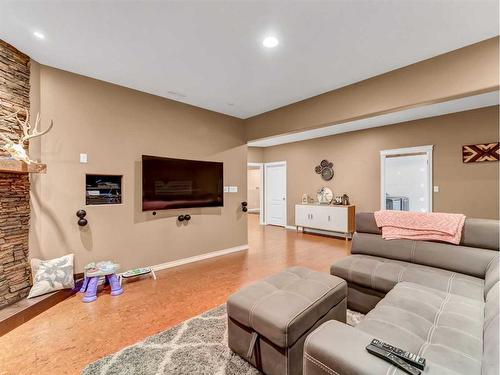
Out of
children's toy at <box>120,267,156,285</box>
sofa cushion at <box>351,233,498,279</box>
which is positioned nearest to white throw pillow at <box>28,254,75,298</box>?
children's toy at <box>120,267,156,285</box>

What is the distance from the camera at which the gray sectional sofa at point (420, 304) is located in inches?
41.5

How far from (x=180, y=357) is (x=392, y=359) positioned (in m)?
1.39

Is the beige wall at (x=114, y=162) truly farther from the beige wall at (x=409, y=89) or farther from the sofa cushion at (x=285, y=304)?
the sofa cushion at (x=285, y=304)

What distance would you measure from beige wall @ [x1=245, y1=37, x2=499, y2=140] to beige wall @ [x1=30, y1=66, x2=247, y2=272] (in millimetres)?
1716

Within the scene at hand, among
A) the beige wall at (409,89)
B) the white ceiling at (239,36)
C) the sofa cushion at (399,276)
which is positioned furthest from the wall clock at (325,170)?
the sofa cushion at (399,276)

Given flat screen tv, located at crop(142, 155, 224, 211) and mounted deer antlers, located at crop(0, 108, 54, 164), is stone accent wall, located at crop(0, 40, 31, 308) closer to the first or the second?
mounted deer antlers, located at crop(0, 108, 54, 164)

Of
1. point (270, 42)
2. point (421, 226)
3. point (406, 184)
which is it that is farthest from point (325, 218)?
point (270, 42)

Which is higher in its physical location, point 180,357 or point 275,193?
point 275,193

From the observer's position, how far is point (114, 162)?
311 centimetres

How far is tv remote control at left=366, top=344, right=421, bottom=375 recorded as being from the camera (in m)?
0.94

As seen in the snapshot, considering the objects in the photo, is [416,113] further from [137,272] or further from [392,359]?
[137,272]

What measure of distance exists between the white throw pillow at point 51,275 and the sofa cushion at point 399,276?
2889mm

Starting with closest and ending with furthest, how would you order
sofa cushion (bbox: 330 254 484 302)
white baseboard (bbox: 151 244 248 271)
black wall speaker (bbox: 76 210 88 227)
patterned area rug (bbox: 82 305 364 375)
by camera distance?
patterned area rug (bbox: 82 305 364 375), sofa cushion (bbox: 330 254 484 302), black wall speaker (bbox: 76 210 88 227), white baseboard (bbox: 151 244 248 271)

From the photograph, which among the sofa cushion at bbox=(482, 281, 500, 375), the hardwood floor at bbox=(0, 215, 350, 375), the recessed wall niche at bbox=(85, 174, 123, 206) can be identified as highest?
the recessed wall niche at bbox=(85, 174, 123, 206)
